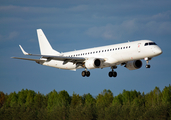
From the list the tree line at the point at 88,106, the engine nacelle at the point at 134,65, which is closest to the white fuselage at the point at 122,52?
the engine nacelle at the point at 134,65

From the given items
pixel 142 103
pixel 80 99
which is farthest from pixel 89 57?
pixel 80 99

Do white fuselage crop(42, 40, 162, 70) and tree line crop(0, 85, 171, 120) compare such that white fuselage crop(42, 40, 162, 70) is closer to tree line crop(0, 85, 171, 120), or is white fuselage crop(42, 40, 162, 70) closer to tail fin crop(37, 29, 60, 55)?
tail fin crop(37, 29, 60, 55)

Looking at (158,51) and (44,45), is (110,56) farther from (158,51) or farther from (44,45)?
(44,45)

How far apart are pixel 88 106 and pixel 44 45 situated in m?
46.4

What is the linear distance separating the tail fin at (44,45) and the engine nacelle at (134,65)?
19734 mm

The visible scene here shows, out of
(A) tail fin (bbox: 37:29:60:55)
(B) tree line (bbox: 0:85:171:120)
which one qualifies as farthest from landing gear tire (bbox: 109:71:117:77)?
(B) tree line (bbox: 0:85:171:120)

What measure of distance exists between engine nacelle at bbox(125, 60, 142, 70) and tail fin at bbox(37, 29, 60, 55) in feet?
64.7

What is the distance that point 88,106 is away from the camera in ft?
380

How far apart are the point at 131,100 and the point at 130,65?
82.3 m

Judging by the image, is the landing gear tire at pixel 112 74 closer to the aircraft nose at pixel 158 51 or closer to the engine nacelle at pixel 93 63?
the engine nacelle at pixel 93 63

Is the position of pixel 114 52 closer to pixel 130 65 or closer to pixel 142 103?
pixel 130 65

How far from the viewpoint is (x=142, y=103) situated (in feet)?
446

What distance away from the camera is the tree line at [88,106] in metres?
101

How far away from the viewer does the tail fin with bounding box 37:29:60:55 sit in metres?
74.6
